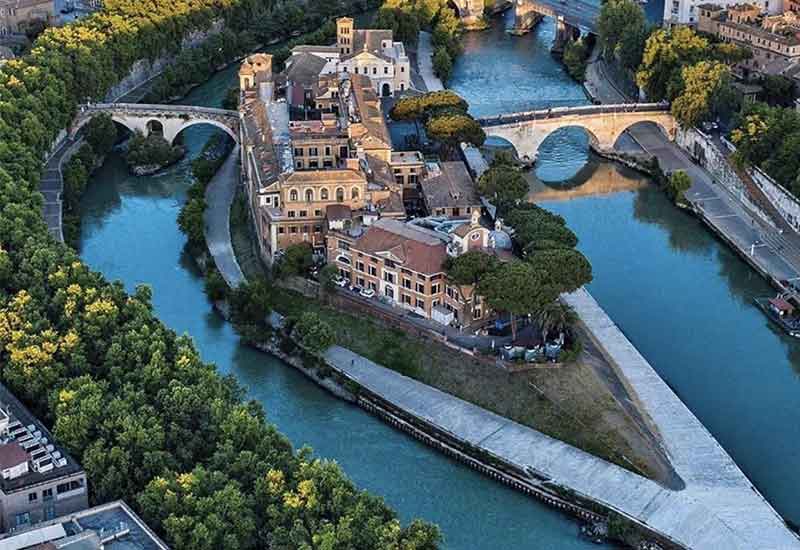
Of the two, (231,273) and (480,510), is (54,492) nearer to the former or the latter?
(480,510)

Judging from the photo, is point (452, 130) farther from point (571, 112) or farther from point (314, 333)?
point (314, 333)

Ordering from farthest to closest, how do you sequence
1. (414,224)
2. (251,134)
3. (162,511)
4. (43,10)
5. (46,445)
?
(43,10) < (251,134) < (414,224) < (46,445) < (162,511)

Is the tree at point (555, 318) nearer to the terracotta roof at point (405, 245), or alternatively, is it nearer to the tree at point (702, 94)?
the terracotta roof at point (405, 245)

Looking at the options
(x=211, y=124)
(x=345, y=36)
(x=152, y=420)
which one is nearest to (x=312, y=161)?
(x=211, y=124)

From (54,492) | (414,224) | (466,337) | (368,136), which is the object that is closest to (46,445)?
(54,492)

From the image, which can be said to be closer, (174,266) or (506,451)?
(506,451)

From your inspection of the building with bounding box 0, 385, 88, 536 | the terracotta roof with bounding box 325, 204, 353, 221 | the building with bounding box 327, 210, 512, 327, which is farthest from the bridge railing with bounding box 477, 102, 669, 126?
the building with bounding box 0, 385, 88, 536

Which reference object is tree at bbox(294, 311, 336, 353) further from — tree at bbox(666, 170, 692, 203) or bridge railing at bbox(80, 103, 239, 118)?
bridge railing at bbox(80, 103, 239, 118)
